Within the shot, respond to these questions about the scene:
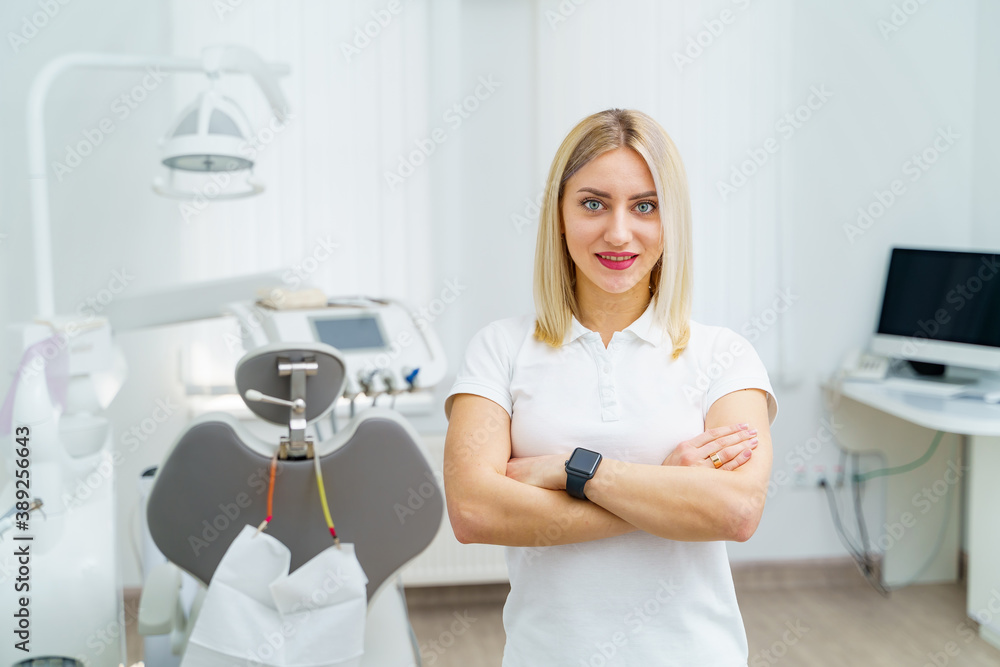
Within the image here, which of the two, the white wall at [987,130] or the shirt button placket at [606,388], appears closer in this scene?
the shirt button placket at [606,388]

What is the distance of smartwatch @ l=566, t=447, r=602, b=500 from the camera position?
0.97 meters

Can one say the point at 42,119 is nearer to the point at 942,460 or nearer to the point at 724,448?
the point at 724,448

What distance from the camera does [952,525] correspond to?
312 cm

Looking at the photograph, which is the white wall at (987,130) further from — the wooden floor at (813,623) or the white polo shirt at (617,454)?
the white polo shirt at (617,454)

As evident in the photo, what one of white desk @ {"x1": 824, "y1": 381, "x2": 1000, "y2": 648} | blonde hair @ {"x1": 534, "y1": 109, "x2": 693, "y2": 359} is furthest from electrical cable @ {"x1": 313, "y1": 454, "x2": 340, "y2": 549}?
white desk @ {"x1": 824, "y1": 381, "x2": 1000, "y2": 648}

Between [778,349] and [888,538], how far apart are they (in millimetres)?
922

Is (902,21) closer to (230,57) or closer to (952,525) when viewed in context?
(952,525)

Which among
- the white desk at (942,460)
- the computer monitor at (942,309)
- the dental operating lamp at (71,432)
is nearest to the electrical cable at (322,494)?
the dental operating lamp at (71,432)

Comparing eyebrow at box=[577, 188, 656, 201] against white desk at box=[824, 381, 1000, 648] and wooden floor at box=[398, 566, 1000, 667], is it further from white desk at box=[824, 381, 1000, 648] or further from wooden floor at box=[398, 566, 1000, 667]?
wooden floor at box=[398, 566, 1000, 667]

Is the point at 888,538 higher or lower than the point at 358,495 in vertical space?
lower

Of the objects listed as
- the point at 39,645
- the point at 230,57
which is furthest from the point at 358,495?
the point at 230,57

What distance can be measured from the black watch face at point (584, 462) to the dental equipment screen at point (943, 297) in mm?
2395

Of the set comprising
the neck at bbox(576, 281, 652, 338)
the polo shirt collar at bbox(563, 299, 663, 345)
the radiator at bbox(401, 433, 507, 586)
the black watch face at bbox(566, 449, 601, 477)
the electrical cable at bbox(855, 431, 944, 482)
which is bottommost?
the radiator at bbox(401, 433, 507, 586)

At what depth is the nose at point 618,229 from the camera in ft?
3.38
